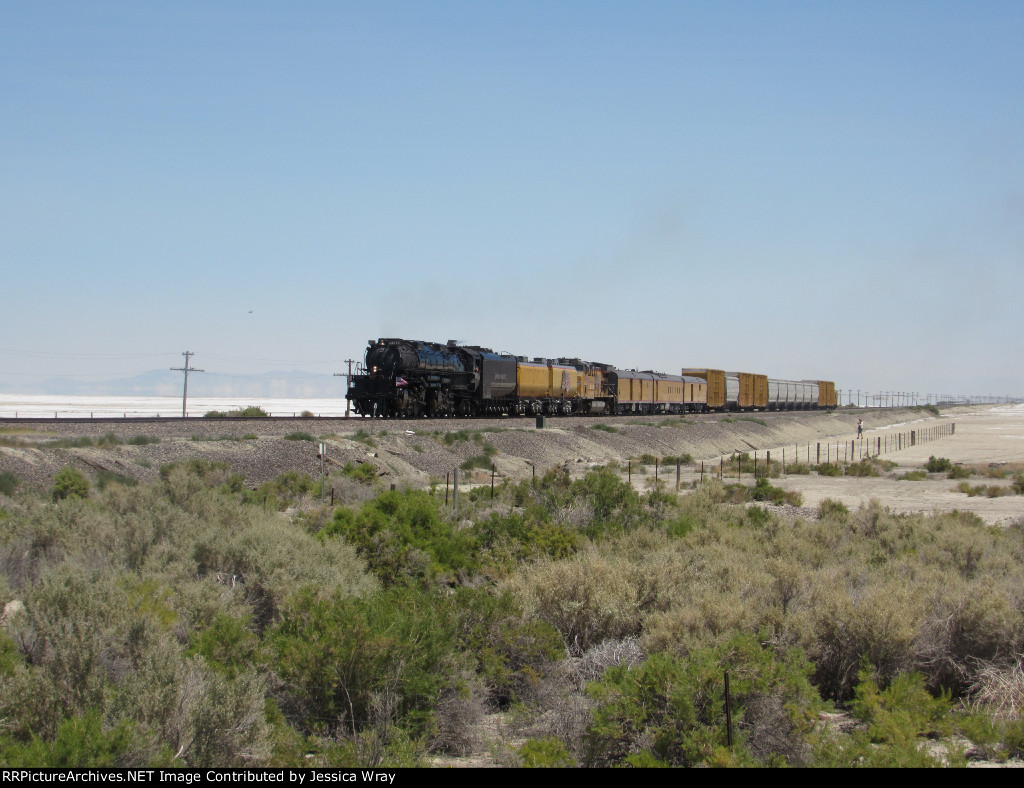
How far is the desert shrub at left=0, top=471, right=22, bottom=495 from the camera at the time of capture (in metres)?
17.2

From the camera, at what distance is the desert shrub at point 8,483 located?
678 inches

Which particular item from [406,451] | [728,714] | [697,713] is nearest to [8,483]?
[406,451]

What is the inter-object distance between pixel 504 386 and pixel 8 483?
30.9m

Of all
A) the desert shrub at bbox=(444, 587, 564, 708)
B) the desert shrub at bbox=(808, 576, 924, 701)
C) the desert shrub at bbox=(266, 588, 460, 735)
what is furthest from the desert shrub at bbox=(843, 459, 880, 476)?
the desert shrub at bbox=(266, 588, 460, 735)

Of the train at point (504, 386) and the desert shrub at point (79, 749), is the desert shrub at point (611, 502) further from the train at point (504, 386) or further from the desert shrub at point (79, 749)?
the train at point (504, 386)

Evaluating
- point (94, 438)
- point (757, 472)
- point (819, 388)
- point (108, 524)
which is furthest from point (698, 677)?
point (819, 388)

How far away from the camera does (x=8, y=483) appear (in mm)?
17672

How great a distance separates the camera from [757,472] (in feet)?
113

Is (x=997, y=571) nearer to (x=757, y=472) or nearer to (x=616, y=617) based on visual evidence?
(x=616, y=617)

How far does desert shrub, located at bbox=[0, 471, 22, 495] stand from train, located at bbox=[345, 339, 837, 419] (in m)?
19.9

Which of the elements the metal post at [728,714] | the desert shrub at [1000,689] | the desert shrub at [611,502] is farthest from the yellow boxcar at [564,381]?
the metal post at [728,714]

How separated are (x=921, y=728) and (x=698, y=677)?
5.70 ft

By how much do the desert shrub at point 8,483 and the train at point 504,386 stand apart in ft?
65.3

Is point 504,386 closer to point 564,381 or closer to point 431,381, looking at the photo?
point 431,381
